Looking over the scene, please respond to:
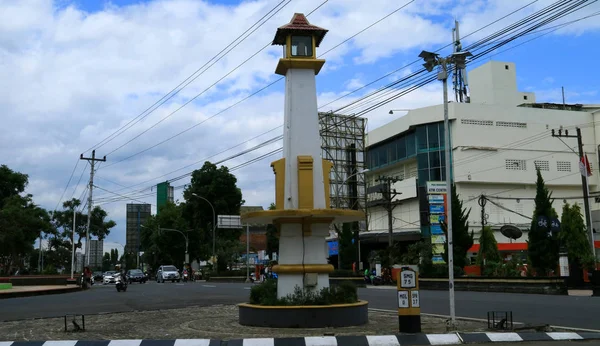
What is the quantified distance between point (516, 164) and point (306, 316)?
45587mm

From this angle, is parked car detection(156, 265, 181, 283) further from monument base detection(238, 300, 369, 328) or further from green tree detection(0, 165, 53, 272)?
monument base detection(238, 300, 369, 328)

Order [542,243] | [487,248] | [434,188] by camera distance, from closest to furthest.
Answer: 1. [542,243]
2. [434,188]
3. [487,248]

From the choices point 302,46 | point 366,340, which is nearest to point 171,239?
point 302,46

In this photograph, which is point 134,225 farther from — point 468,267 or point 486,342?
point 486,342

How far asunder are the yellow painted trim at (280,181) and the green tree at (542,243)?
22.7m

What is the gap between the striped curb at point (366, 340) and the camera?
9.99m

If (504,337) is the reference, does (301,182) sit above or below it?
above

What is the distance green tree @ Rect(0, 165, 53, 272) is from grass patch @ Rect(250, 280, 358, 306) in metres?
38.7

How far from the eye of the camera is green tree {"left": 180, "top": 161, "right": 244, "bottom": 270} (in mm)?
64875

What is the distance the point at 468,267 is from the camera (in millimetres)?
42219

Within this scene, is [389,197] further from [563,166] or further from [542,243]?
[563,166]

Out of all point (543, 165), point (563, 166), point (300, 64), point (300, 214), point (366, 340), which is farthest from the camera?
point (563, 166)

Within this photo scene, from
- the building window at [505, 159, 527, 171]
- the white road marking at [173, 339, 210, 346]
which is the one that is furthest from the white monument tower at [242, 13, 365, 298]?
the building window at [505, 159, 527, 171]

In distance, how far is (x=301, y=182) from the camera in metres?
14.4
